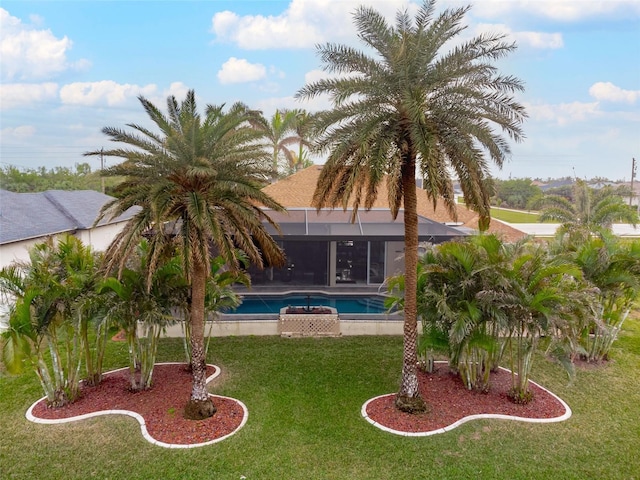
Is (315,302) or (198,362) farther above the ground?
(198,362)

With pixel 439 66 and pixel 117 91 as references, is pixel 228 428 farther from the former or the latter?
pixel 117 91

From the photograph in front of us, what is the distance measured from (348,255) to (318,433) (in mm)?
16174

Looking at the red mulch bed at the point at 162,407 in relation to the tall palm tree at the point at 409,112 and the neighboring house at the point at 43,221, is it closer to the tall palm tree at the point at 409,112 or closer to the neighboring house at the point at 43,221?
the tall palm tree at the point at 409,112

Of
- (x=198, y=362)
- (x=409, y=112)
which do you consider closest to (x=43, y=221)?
(x=198, y=362)

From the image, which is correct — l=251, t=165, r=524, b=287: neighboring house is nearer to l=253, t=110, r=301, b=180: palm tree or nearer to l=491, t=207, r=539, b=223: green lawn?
l=253, t=110, r=301, b=180: palm tree

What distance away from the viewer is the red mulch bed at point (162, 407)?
34.4 ft

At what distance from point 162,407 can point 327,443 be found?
4.75 meters

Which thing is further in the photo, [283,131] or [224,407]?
[283,131]

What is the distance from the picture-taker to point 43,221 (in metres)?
23.5

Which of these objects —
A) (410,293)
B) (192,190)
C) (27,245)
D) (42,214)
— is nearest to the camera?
(192,190)

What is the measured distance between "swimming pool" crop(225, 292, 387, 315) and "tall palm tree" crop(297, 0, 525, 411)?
1093cm

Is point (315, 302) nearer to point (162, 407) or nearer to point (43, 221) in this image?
point (162, 407)

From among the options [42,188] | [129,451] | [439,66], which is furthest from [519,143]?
[42,188]

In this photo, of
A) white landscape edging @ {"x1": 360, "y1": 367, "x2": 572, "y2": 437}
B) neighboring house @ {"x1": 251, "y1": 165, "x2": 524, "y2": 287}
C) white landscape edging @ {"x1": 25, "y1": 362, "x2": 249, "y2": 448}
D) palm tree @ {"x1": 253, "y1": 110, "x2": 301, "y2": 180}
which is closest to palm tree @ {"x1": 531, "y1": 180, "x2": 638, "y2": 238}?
neighboring house @ {"x1": 251, "y1": 165, "x2": 524, "y2": 287}
